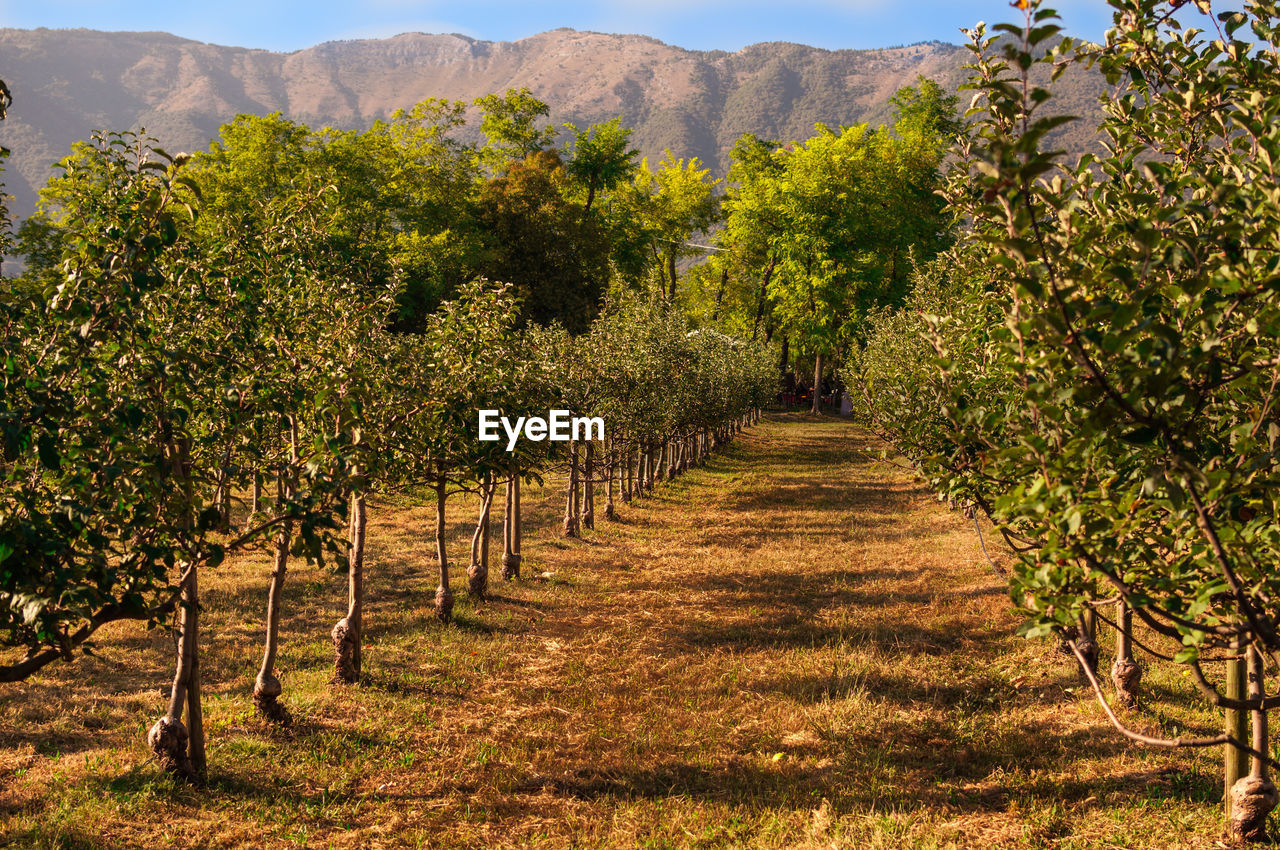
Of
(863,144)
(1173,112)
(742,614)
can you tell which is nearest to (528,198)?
(863,144)

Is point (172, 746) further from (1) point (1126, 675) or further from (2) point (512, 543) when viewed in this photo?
(1) point (1126, 675)

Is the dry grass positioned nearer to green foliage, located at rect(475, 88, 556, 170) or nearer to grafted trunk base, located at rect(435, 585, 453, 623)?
grafted trunk base, located at rect(435, 585, 453, 623)

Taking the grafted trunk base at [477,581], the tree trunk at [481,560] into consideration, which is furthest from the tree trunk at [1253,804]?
the grafted trunk base at [477,581]

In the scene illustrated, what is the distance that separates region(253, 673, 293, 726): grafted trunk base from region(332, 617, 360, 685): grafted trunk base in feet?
4.03

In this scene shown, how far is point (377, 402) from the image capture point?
10008mm

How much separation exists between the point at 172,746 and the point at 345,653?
9.02 ft

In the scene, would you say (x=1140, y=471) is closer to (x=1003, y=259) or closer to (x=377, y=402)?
(x=1003, y=259)

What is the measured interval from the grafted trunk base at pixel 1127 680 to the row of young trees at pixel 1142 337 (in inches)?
136

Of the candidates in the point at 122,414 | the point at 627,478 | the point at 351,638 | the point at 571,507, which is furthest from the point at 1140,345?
the point at 627,478

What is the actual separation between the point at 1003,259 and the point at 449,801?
22.7 feet

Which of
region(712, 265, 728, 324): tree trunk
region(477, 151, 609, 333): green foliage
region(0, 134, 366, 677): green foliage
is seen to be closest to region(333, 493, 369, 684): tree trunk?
region(0, 134, 366, 677): green foliage

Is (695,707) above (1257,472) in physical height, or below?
below

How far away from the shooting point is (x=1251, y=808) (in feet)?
18.8

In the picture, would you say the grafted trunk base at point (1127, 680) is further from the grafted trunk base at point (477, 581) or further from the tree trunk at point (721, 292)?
the tree trunk at point (721, 292)
